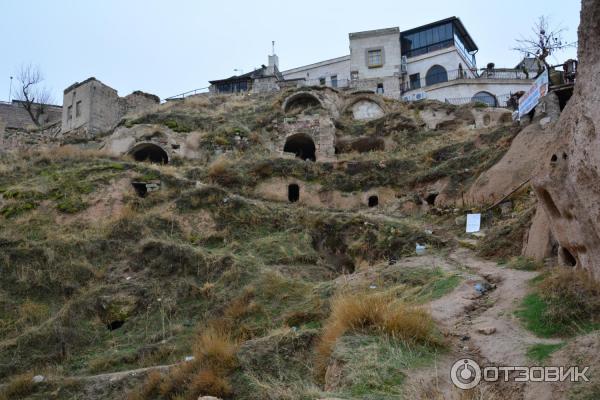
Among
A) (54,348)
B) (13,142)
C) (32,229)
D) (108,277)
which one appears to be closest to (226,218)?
(108,277)

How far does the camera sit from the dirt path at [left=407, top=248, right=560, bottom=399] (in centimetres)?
486

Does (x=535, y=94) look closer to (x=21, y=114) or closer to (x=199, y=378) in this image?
(x=199, y=378)

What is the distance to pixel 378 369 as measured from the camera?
517cm

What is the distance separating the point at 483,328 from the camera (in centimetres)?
624

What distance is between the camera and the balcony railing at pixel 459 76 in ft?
129

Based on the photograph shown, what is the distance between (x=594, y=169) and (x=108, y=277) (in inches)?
436

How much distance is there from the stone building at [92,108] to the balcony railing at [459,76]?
→ 68.0 ft

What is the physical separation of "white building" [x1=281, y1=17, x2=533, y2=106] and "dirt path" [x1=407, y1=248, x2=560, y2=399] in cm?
3146

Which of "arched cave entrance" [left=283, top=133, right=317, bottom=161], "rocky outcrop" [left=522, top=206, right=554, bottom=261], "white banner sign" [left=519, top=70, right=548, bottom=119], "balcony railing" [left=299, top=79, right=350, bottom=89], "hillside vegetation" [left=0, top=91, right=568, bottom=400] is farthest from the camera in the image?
"balcony railing" [left=299, top=79, right=350, bottom=89]

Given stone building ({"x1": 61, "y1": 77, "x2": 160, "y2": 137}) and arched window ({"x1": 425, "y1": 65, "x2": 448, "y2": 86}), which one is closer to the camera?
stone building ({"x1": 61, "y1": 77, "x2": 160, "y2": 137})

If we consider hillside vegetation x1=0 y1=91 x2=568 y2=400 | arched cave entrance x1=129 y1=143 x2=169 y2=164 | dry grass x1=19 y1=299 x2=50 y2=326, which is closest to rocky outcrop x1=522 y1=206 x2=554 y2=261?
hillside vegetation x1=0 y1=91 x2=568 y2=400

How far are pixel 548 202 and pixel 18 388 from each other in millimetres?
8775

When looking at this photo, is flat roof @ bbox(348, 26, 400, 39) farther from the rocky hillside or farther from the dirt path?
the dirt path

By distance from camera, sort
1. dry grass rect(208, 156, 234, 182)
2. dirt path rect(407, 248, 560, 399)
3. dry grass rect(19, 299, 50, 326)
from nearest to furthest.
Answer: dirt path rect(407, 248, 560, 399) → dry grass rect(19, 299, 50, 326) → dry grass rect(208, 156, 234, 182)
